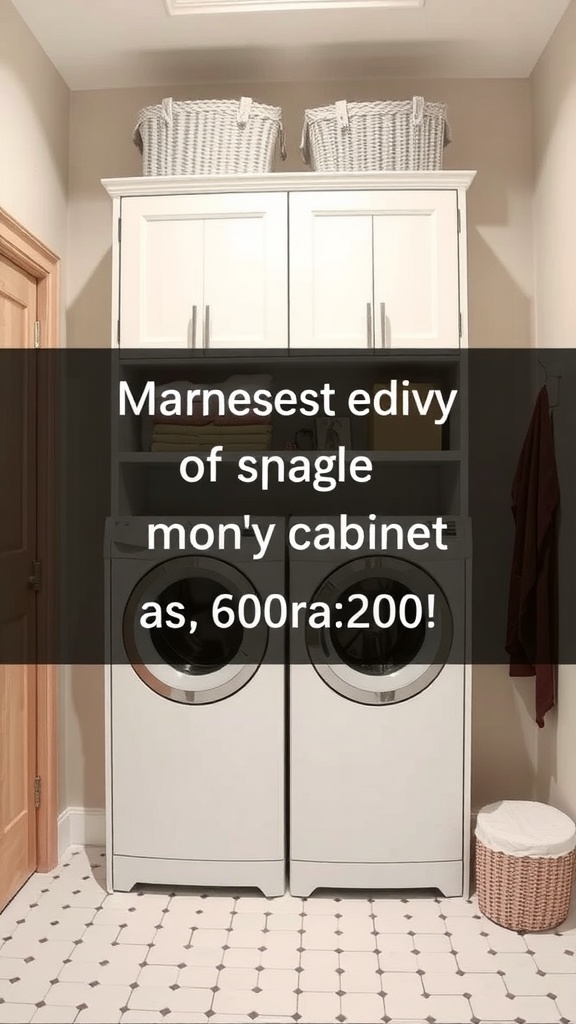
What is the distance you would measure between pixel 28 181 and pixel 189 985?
7.72ft

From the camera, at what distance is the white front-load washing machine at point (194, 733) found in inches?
98.3

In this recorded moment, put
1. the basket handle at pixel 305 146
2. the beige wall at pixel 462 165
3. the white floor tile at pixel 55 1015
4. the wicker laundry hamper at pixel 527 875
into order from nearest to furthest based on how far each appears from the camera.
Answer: the white floor tile at pixel 55 1015 < the wicker laundry hamper at pixel 527 875 < the basket handle at pixel 305 146 < the beige wall at pixel 462 165

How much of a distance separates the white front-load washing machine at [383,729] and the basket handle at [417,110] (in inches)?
48.6

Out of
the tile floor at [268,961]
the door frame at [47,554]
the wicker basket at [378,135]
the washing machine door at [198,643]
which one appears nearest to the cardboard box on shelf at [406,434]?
the washing machine door at [198,643]

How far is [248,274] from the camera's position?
8.41 ft

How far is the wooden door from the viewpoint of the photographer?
2.50 meters

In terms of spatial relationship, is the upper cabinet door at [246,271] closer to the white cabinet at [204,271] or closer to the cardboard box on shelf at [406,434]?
the white cabinet at [204,271]

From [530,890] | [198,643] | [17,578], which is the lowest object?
[530,890]

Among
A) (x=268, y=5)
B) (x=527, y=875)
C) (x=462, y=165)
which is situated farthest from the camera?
(x=462, y=165)

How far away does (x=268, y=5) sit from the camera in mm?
2471

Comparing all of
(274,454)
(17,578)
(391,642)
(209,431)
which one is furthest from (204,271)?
(391,642)

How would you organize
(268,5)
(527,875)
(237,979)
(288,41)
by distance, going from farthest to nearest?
(288,41) → (268,5) → (527,875) → (237,979)

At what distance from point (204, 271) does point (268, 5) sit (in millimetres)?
801

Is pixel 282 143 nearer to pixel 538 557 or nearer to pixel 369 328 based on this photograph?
pixel 369 328
